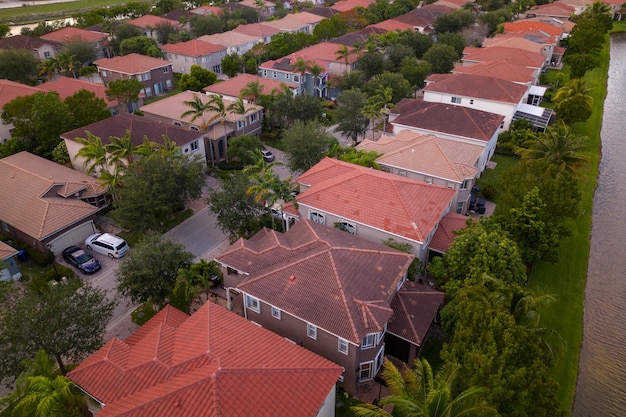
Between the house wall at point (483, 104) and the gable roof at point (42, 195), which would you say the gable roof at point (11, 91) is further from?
the house wall at point (483, 104)

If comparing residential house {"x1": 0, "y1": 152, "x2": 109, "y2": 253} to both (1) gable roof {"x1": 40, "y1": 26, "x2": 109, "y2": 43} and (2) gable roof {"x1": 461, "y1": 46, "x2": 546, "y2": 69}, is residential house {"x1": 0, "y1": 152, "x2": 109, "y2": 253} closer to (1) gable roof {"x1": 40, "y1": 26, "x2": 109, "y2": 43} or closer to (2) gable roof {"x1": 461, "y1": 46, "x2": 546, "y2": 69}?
(1) gable roof {"x1": 40, "y1": 26, "x2": 109, "y2": 43}

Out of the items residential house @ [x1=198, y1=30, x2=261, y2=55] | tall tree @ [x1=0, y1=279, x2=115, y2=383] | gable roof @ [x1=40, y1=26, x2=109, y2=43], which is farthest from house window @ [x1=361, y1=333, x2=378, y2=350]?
gable roof @ [x1=40, y1=26, x2=109, y2=43]

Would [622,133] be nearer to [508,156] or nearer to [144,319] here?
[508,156]

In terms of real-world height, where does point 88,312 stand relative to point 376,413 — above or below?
below

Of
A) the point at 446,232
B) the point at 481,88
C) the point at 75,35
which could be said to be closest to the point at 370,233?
the point at 446,232

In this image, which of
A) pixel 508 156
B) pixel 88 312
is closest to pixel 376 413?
pixel 88 312

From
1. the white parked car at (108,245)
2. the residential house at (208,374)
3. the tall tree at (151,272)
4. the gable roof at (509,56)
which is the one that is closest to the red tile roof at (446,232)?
the residential house at (208,374)

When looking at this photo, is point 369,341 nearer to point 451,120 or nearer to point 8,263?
point 8,263
